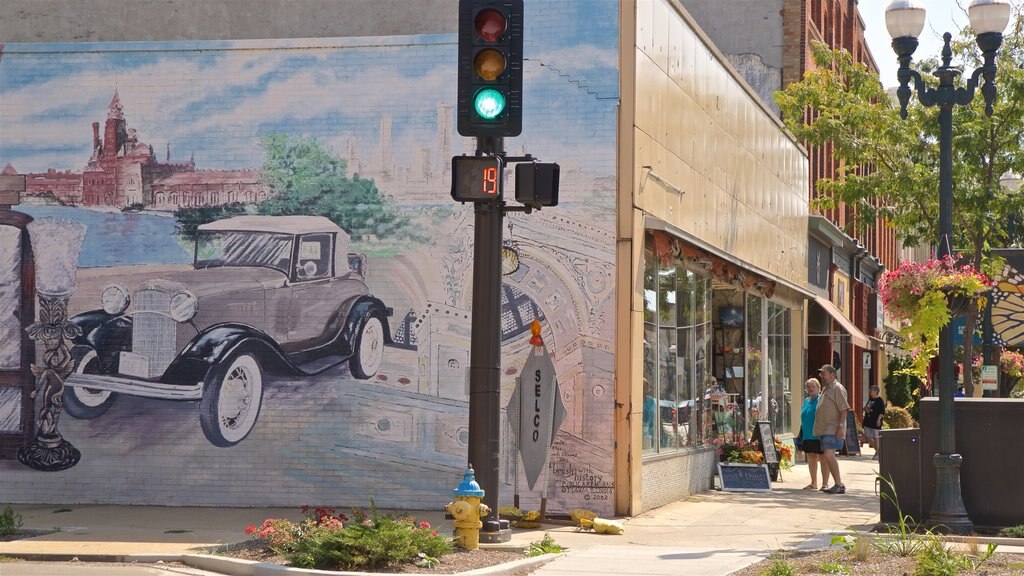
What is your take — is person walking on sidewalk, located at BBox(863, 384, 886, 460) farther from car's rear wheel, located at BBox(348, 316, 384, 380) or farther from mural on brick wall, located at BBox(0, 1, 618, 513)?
car's rear wheel, located at BBox(348, 316, 384, 380)

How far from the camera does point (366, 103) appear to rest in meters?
16.4

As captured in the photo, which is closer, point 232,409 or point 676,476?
point 232,409

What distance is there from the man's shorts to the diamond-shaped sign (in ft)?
20.9

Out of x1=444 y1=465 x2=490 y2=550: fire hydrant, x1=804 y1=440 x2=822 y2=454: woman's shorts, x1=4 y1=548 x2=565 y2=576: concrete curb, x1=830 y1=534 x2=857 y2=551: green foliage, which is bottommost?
x1=4 y1=548 x2=565 y2=576: concrete curb

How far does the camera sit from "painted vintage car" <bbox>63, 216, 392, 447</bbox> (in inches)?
630

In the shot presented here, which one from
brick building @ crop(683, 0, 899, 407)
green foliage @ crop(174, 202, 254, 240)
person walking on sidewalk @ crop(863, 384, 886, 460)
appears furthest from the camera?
brick building @ crop(683, 0, 899, 407)

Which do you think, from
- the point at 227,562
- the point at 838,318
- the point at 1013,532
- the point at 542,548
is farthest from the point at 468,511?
the point at 838,318

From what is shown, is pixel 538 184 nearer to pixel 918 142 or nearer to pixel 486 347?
pixel 486 347

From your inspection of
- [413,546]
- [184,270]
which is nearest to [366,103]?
[184,270]

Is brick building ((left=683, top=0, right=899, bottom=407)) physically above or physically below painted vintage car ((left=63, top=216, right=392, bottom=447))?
above

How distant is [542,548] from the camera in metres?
11.8

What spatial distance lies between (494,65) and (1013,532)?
23.1 ft

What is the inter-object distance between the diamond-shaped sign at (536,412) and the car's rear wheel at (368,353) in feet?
7.18

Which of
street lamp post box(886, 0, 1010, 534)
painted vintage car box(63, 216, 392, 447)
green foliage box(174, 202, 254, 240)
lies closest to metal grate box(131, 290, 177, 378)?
painted vintage car box(63, 216, 392, 447)
